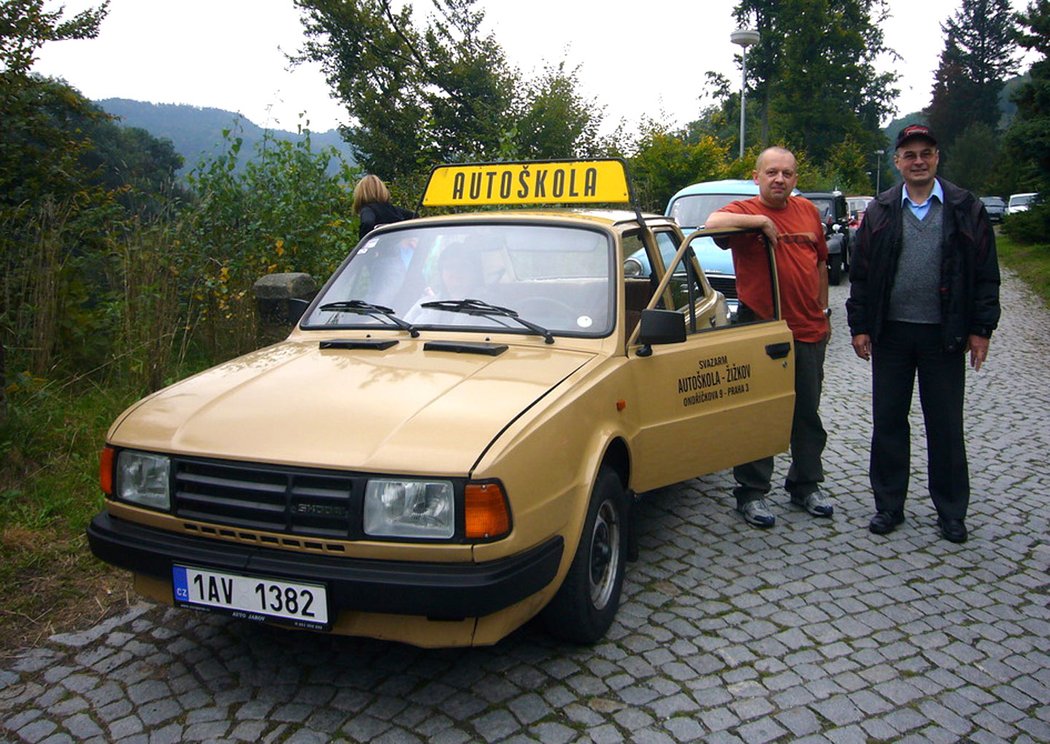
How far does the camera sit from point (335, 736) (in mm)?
2967

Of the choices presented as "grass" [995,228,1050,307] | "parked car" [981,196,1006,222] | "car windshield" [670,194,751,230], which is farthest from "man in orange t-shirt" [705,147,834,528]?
"parked car" [981,196,1006,222]

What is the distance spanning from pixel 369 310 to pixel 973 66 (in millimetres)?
101409

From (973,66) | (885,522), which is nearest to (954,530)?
(885,522)

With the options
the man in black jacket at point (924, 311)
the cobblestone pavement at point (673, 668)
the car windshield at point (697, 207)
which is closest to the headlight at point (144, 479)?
the cobblestone pavement at point (673, 668)

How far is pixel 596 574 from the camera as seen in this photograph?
3.71 m

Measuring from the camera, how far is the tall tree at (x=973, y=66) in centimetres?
8788

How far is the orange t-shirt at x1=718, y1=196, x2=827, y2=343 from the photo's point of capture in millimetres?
5047

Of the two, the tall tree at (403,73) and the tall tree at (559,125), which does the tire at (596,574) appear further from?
the tall tree at (403,73)

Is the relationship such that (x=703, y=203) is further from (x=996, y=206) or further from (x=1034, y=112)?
(x=996, y=206)

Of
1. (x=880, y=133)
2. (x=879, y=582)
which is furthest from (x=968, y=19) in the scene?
(x=879, y=582)

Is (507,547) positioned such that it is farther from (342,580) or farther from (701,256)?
(701,256)

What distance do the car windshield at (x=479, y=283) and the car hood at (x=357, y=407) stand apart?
0.71 feet

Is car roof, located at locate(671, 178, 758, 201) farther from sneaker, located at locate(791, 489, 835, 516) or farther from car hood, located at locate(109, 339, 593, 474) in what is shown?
car hood, located at locate(109, 339, 593, 474)

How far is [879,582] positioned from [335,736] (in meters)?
2.67
